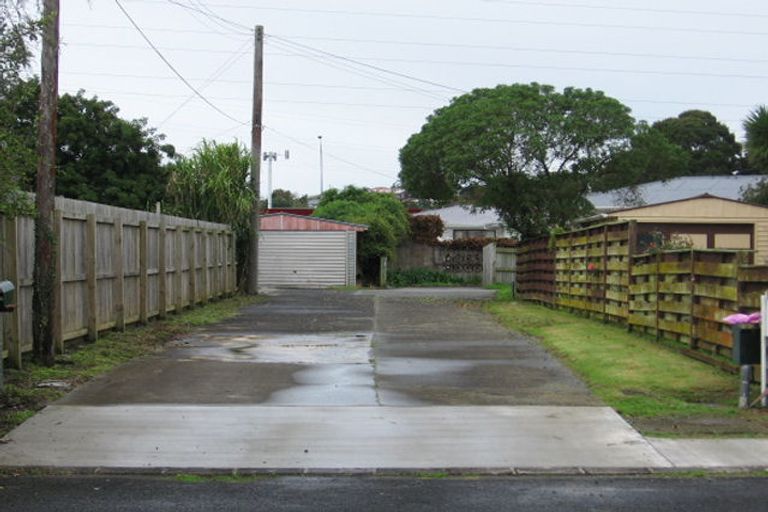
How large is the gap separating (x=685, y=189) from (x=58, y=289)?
32494 millimetres

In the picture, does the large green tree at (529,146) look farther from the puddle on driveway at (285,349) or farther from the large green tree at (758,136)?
the puddle on driveway at (285,349)

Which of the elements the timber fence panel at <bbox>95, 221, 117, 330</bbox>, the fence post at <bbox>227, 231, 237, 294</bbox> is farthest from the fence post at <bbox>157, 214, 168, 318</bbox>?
the fence post at <bbox>227, 231, 237, 294</bbox>

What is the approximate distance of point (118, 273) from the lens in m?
13.8

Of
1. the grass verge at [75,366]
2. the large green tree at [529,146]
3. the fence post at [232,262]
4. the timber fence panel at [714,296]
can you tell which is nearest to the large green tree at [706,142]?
the large green tree at [529,146]

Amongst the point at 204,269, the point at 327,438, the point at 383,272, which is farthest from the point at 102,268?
the point at 383,272

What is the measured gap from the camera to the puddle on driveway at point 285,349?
11.6 meters

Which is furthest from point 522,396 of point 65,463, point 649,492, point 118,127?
point 118,127

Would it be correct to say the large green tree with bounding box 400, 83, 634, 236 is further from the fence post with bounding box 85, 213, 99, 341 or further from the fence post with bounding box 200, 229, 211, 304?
the fence post with bounding box 85, 213, 99, 341

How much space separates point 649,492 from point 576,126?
1859cm

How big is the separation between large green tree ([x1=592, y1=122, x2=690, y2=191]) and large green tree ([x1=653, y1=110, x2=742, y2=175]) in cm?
4141

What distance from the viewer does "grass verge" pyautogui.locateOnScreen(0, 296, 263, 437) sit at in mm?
8219

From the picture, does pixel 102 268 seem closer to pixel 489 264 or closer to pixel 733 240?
pixel 733 240

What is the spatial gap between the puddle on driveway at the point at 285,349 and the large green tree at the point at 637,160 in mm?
12353

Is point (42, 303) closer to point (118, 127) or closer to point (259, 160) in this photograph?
point (259, 160)
